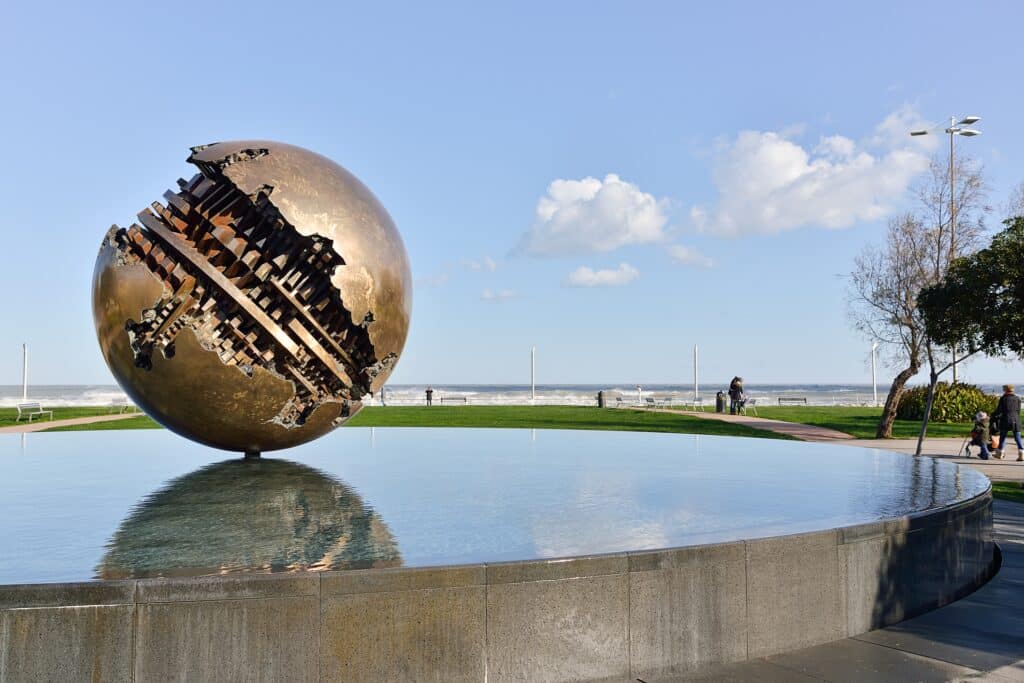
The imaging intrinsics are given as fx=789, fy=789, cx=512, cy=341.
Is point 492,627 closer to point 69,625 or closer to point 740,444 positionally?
point 69,625

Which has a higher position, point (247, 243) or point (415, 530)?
point (247, 243)

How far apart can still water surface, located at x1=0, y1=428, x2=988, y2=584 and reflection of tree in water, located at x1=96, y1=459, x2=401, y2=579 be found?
0.02 meters

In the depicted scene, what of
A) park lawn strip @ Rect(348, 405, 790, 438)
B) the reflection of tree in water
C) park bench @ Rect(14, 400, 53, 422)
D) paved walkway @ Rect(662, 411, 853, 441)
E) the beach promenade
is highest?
park bench @ Rect(14, 400, 53, 422)

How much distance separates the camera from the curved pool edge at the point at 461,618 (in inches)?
153

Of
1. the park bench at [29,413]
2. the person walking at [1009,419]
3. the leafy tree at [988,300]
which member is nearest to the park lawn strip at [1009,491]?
the leafy tree at [988,300]

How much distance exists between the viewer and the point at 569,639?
14.5 feet

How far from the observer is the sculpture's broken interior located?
24.0 ft

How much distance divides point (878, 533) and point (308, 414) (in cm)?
524

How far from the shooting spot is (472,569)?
166 inches

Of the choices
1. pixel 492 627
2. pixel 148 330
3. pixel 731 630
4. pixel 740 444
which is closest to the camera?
pixel 492 627

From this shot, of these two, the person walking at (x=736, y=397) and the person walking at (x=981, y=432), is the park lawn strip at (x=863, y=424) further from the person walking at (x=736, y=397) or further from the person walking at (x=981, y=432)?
the person walking at (x=981, y=432)

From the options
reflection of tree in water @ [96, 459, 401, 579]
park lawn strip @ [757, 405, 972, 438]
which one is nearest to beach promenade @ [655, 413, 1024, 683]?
reflection of tree in water @ [96, 459, 401, 579]

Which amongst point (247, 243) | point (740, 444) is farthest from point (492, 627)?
point (740, 444)

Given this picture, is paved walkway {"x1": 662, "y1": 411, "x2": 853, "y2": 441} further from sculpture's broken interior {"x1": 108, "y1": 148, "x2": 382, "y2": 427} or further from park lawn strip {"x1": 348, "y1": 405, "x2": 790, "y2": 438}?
sculpture's broken interior {"x1": 108, "y1": 148, "x2": 382, "y2": 427}
